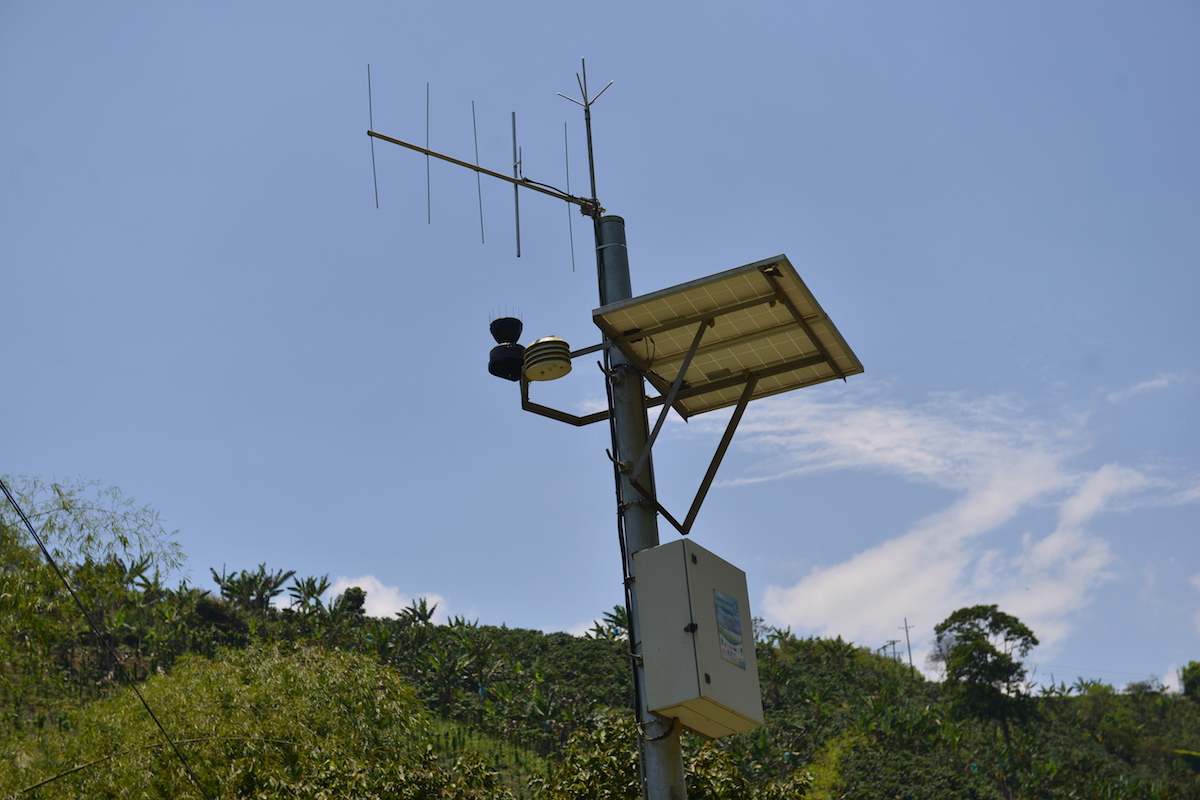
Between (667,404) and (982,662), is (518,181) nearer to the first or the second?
(667,404)

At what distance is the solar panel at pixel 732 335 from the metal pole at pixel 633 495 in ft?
0.71

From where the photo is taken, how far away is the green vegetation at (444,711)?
1224cm

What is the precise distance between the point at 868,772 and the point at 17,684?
26732 mm

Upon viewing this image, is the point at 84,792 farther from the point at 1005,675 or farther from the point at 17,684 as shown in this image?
the point at 1005,675

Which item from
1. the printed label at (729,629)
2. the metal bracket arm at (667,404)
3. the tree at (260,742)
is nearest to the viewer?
the printed label at (729,629)

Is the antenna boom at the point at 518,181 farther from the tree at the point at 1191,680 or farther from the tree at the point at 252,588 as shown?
the tree at the point at 1191,680

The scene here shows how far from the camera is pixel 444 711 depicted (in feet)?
109

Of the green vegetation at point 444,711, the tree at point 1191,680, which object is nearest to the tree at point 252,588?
the green vegetation at point 444,711

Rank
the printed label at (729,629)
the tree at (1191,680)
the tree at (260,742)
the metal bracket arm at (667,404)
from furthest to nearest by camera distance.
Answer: the tree at (1191,680), the tree at (260,742), the metal bracket arm at (667,404), the printed label at (729,629)

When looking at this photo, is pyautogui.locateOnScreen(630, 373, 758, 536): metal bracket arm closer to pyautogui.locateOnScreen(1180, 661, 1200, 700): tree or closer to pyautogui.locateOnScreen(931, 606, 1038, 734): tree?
pyautogui.locateOnScreen(931, 606, 1038, 734): tree

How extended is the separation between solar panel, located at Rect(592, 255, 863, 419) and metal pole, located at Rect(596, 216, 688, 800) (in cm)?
22

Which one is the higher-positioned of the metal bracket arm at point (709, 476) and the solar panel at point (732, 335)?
the solar panel at point (732, 335)

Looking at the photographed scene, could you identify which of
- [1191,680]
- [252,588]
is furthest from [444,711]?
[1191,680]

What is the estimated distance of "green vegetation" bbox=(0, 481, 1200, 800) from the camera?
40.2 feet
